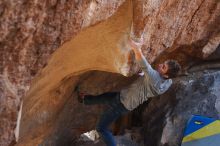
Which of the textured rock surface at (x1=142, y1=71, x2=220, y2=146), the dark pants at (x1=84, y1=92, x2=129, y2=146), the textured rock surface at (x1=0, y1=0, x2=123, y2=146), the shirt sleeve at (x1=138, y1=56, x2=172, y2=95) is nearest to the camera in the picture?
the textured rock surface at (x1=0, y1=0, x2=123, y2=146)

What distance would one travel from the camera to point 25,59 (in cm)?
294

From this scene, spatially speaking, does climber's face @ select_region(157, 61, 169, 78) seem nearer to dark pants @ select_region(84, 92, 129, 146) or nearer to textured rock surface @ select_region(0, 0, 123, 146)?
dark pants @ select_region(84, 92, 129, 146)

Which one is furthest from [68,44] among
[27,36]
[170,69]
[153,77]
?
[170,69]

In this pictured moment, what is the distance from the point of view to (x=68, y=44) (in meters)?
3.36

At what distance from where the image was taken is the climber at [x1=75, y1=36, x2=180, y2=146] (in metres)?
3.49

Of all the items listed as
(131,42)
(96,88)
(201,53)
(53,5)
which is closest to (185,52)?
(201,53)

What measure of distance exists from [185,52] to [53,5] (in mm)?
2615

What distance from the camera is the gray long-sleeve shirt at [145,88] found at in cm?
349

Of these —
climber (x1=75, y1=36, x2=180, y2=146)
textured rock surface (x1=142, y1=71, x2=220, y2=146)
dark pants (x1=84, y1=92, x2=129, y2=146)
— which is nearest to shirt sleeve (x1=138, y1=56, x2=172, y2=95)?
climber (x1=75, y1=36, x2=180, y2=146)

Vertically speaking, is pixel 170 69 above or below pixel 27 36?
below

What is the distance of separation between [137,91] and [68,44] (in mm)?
824

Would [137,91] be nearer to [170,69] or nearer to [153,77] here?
[153,77]

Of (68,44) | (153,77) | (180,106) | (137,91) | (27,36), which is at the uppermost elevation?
(27,36)

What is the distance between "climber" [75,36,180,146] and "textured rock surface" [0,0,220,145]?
0.19 m
